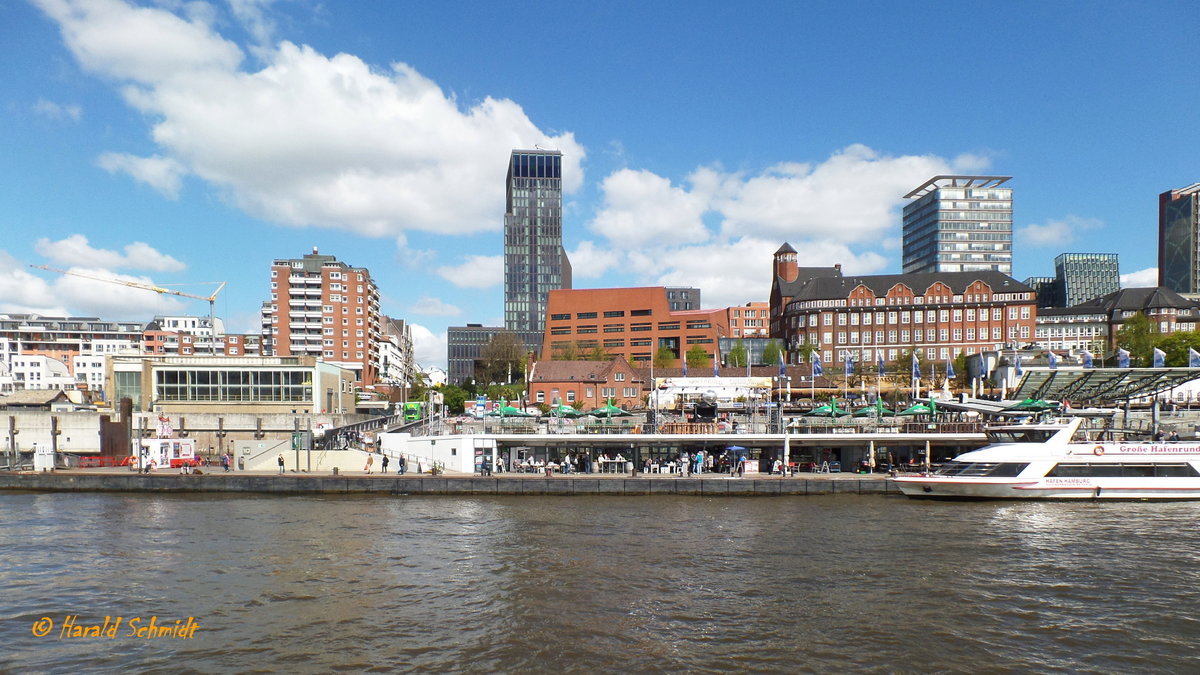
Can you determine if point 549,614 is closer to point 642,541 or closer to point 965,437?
point 642,541

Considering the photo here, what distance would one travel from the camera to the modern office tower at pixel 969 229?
170m

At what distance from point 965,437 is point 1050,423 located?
213 inches

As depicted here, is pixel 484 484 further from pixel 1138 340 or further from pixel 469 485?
pixel 1138 340

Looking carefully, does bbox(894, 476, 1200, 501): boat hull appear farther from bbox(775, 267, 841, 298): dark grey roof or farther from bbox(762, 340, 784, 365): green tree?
bbox(775, 267, 841, 298): dark grey roof

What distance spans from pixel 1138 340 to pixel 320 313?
11991 centimetres

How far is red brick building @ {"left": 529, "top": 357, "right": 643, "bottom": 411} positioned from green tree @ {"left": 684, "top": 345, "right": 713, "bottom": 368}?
21.8 m

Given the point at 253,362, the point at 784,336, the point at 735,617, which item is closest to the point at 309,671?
the point at 735,617

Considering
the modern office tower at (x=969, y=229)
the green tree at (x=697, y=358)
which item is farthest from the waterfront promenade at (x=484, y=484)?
the modern office tower at (x=969, y=229)

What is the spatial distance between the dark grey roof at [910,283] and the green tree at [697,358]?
65.3 ft

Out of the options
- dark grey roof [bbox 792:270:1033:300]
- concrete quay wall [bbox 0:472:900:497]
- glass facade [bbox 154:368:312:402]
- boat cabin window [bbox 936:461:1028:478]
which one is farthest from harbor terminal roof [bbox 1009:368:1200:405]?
dark grey roof [bbox 792:270:1033:300]

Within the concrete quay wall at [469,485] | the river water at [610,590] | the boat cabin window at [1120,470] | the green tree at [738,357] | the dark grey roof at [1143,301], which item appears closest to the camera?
the river water at [610,590]

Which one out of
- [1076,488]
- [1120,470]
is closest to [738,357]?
[1120,470]

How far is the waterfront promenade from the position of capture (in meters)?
42.2

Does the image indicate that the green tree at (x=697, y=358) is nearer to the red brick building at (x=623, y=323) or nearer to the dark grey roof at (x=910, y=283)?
the red brick building at (x=623, y=323)
